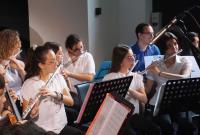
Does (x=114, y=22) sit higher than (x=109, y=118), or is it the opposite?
(x=114, y=22)

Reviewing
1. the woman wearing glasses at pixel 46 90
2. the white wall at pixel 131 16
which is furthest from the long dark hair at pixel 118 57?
Result: the white wall at pixel 131 16

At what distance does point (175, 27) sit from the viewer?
2.73 metres

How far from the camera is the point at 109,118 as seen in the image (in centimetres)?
150

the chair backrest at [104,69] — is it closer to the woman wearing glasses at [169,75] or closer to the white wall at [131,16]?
the woman wearing glasses at [169,75]

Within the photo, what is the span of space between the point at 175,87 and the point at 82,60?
1.06 metres

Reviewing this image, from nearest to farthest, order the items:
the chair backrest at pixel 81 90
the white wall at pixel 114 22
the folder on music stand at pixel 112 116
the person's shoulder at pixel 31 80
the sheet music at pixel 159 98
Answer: the folder on music stand at pixel 112 116 → the person's shoulder at pixel 31 80 → the sheet music at pixel 159 98 → the chair backrest at pixel 81 90 → the white wall at pixel 114 22

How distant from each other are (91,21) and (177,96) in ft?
6.96

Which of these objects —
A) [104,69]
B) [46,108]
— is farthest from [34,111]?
[104,69]

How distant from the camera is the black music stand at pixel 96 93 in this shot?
251 cm

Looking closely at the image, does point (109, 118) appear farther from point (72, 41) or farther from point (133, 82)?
point (72, 41)

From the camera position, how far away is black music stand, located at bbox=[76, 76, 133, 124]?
8.23 ft

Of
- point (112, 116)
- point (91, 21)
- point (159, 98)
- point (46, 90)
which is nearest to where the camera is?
point (112, 116)

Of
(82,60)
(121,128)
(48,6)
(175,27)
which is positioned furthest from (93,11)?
(121,128)

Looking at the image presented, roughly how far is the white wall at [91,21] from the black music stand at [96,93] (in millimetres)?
2075
